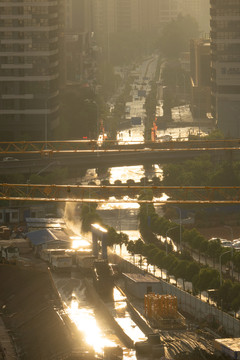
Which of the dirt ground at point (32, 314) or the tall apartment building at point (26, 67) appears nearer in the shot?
the dirt ground at point (32, 314)

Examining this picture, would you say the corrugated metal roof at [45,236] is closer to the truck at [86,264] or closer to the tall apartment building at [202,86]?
the truck at [86,264]

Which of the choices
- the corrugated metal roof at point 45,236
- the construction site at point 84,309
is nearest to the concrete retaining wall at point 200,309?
the construction site at point 84,309

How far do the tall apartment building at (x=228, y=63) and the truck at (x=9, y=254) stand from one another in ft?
152

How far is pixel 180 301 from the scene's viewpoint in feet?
197

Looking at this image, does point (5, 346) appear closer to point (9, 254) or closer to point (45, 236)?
point (9, 254)

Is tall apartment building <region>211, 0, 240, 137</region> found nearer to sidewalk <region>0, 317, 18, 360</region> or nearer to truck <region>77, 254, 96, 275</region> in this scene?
truck <region>77, 254, 96, 275</region>

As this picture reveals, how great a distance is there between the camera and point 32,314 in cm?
6388

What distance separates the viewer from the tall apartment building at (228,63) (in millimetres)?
116938

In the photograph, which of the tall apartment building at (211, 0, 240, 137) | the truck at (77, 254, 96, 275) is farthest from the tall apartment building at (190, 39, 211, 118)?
the truck at (77, 254, 96, 275)

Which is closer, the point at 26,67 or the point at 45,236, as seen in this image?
the point at 45,236

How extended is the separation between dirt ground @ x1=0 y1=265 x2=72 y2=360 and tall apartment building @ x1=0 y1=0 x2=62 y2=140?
38.5 meters

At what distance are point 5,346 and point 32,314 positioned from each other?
4.72 meters

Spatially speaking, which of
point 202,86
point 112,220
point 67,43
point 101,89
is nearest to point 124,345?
point 112,220

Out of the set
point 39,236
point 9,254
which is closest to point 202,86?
point 39,236
